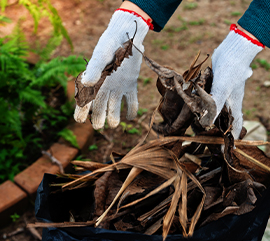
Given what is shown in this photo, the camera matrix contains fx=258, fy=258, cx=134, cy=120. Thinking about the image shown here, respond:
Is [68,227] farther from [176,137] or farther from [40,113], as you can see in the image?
[40,113]

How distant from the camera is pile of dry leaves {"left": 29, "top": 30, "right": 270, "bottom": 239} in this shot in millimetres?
1061

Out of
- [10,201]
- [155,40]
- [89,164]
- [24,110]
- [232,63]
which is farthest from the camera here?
[155,40]

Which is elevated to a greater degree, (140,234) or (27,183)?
(140,234)

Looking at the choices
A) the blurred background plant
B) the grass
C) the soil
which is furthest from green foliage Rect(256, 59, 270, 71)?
the blurred background plant


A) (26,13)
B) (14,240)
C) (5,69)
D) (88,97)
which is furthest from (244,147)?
(26,13)

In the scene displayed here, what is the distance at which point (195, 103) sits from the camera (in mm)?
959

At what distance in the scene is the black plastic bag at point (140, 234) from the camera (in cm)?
100

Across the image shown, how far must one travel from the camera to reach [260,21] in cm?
104

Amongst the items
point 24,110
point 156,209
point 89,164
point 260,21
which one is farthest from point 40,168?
point 260,21

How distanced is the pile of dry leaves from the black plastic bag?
4cm

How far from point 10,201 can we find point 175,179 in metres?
1.27

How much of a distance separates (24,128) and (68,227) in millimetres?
1502

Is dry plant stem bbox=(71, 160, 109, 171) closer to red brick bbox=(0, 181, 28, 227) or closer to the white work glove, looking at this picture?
the white work glove

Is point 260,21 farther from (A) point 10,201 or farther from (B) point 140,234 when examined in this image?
(A) point 10,201
